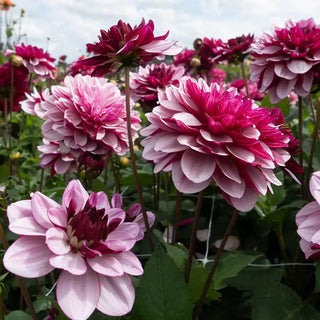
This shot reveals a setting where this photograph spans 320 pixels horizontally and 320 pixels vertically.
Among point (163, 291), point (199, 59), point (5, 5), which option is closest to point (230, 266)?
point (163, 291)

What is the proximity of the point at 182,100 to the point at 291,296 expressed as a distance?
2.11 feet

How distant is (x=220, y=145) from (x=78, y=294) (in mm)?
289

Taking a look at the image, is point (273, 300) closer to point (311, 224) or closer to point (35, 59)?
point (311, 224)

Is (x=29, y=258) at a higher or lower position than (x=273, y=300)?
higher

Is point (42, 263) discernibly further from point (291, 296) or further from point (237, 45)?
point (237, 45)

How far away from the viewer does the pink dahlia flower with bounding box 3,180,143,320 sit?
1.51 ft

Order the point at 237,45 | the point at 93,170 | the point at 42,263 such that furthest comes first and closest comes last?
1. the point at 237,45
2. the point at 93,170
3. the point at 42,263

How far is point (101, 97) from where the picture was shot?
1000 mm

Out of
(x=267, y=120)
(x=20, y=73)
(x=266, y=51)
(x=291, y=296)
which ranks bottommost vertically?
(x=291, y=296)

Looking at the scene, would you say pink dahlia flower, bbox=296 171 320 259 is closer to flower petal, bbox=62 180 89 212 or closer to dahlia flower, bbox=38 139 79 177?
flower petal, bbox=62 180 89 212

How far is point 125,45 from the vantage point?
2.24 feet

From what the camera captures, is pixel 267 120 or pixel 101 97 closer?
pixel 267 120

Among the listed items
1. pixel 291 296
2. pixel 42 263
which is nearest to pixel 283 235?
pixel 291 296

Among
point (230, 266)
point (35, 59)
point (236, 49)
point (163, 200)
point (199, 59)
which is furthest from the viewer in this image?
point (199, 59)
